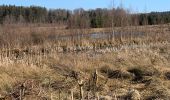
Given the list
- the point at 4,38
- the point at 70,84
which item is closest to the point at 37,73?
the point at 70,84

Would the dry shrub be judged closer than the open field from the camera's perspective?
No

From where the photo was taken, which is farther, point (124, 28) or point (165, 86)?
point (124, 28)

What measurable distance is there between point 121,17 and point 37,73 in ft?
56.1

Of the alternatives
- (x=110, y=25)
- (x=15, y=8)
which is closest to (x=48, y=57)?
(x=110, y=25)

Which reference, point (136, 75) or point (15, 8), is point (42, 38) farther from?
point (15, 8)

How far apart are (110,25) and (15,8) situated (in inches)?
1461

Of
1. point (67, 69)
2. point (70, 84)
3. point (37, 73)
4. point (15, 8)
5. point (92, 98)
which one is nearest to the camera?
point (92, 98)

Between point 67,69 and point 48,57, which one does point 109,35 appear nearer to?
point 48,57

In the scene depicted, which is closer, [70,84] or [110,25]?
[70,84]

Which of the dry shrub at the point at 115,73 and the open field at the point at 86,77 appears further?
the dry shrub at the point at 115,73

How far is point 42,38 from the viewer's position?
82.3 feet

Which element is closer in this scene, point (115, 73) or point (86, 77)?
point (86, 77)

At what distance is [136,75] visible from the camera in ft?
37.2

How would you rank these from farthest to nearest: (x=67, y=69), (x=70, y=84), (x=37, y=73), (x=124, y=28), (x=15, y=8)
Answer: (x=15, y=8) → (x=124, y=28) → (x=67, y=69) → (x=37, y=73) → (x=70, y=84)
